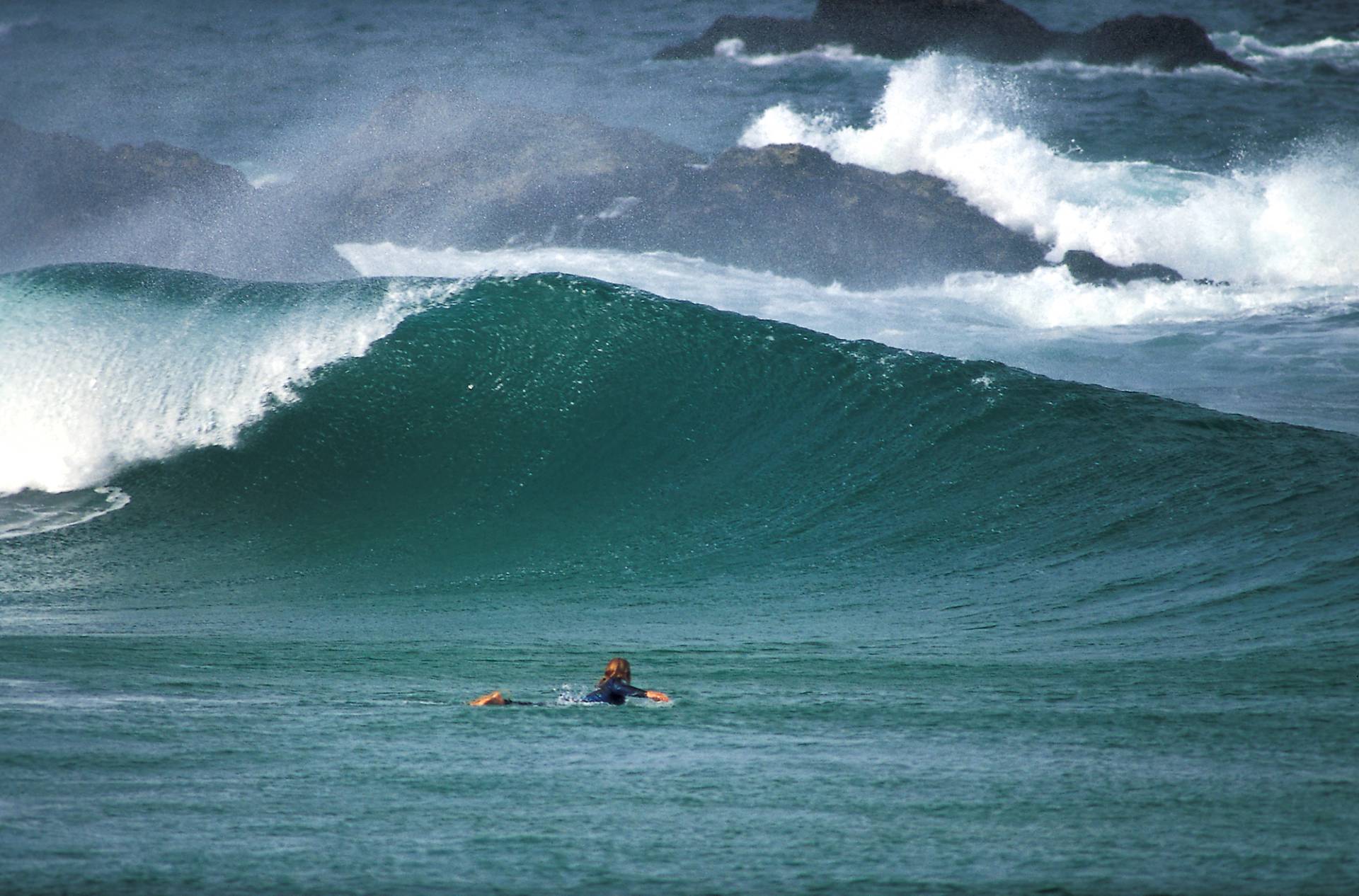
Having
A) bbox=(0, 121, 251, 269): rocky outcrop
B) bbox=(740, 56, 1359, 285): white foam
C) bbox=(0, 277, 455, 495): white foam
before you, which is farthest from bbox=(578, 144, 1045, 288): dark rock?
bbox=(0, 277, 455, 495): white foam

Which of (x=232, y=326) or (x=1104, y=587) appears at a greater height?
(x=232, y=326)

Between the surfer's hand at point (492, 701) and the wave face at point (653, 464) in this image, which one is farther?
the wave face at point (653, 464)

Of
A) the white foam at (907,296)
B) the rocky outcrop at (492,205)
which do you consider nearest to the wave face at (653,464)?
the white foam at (907,296)

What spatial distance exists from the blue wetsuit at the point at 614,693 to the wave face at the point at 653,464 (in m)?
3.45

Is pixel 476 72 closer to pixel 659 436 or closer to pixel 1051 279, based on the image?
pixel 1051 279

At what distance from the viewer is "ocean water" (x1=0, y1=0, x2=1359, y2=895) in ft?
12.9

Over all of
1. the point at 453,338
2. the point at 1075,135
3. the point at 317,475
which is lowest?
the point at 317,475

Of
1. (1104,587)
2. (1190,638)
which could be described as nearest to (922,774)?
(1190,638)

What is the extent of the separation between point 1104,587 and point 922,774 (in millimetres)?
4702

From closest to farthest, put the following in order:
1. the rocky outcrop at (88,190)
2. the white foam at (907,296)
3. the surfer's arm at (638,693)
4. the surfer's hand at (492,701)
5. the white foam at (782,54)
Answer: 1. the surfer's hand at (492,701)
2. the surfer's arm at (638,693)
3. the white foam at (907,296)
4. the rocky outcrop at (88,190)
5. the white foam at (782,54)

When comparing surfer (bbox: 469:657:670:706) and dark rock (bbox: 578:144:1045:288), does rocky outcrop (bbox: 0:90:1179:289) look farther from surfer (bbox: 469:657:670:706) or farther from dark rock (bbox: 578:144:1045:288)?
surfer (bbox: 469:657:670:706)

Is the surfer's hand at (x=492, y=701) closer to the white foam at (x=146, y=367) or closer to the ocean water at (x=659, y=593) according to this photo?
the ocean water at (x=659, y=593)

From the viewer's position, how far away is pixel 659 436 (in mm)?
12375

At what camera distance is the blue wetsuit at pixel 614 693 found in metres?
5.63
